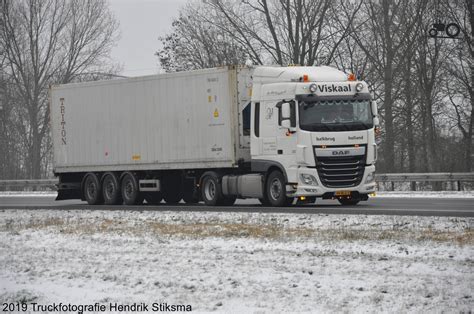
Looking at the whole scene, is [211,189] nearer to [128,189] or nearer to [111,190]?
[128,189]

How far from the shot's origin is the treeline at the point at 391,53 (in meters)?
46.6

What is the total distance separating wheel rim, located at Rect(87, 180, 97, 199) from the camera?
31328 millimetres

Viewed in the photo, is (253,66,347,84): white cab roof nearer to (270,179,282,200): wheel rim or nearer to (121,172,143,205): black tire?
(270,179,282,200): wheel rim

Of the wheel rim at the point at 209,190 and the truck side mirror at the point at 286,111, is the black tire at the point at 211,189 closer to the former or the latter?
the wheel rim at the point at 209,190

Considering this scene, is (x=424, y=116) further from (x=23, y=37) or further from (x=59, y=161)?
(x=23, y=37)

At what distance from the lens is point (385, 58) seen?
4959 cm

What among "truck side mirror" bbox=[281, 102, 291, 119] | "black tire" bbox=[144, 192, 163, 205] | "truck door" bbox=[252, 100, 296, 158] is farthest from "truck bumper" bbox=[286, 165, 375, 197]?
"black tire" bbox=[144, 192, 163, 205]

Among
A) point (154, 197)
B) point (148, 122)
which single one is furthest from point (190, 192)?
point (148, 122)

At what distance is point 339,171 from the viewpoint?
963 inches

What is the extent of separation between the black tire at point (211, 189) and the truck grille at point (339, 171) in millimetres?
3673

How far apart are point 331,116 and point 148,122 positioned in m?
6.96

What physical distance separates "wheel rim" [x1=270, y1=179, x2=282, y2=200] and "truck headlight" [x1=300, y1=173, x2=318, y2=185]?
103cm

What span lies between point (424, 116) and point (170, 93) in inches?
888

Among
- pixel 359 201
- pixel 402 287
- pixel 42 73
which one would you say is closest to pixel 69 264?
pixel 402 287
